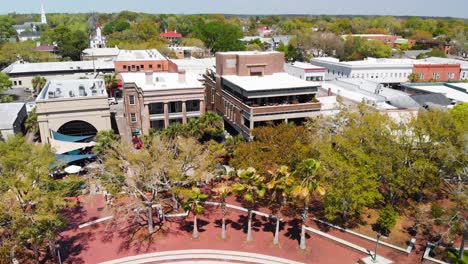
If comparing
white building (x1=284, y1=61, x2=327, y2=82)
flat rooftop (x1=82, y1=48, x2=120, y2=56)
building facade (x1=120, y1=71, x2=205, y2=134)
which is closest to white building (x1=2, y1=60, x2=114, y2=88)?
flat rooftop (x1=82, y1=48, x2=120, y2=56)

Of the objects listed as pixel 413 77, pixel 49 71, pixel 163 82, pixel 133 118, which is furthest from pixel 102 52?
pixel 413 77

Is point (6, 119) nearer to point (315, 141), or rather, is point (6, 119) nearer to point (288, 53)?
point (315, 141)

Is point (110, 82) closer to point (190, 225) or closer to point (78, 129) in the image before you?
point (78, 129)

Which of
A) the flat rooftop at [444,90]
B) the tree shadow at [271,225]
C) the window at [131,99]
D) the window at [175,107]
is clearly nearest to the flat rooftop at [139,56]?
the window at [131,99]

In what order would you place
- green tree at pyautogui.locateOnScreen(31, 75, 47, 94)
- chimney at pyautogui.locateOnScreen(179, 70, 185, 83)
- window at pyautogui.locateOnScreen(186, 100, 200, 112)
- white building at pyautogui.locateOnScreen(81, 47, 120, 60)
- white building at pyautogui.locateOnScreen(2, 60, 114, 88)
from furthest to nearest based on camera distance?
white building at pyautogui.locateOnScreen(81, 47, 120, 60)
white building at pyautogui.locateOnScreen(2, 60, 114, 88)
green tree at pyautogui.locateOnScreen(31, 75, 47, 94)
chimney at pyautogui.locateOnScreen(179, 70, 185, 83)
window at pyautogui.locateOnScreen(186, 100, 200, 112)

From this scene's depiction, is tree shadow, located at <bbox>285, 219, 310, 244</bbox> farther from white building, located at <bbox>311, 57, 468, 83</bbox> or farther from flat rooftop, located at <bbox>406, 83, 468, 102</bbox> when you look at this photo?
white building, located at <bbox>311, 57, 468, 83</bbox>

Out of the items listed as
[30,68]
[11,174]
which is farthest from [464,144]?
[30,68]

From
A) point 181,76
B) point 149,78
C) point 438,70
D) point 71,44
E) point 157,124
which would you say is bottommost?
point 157,124
